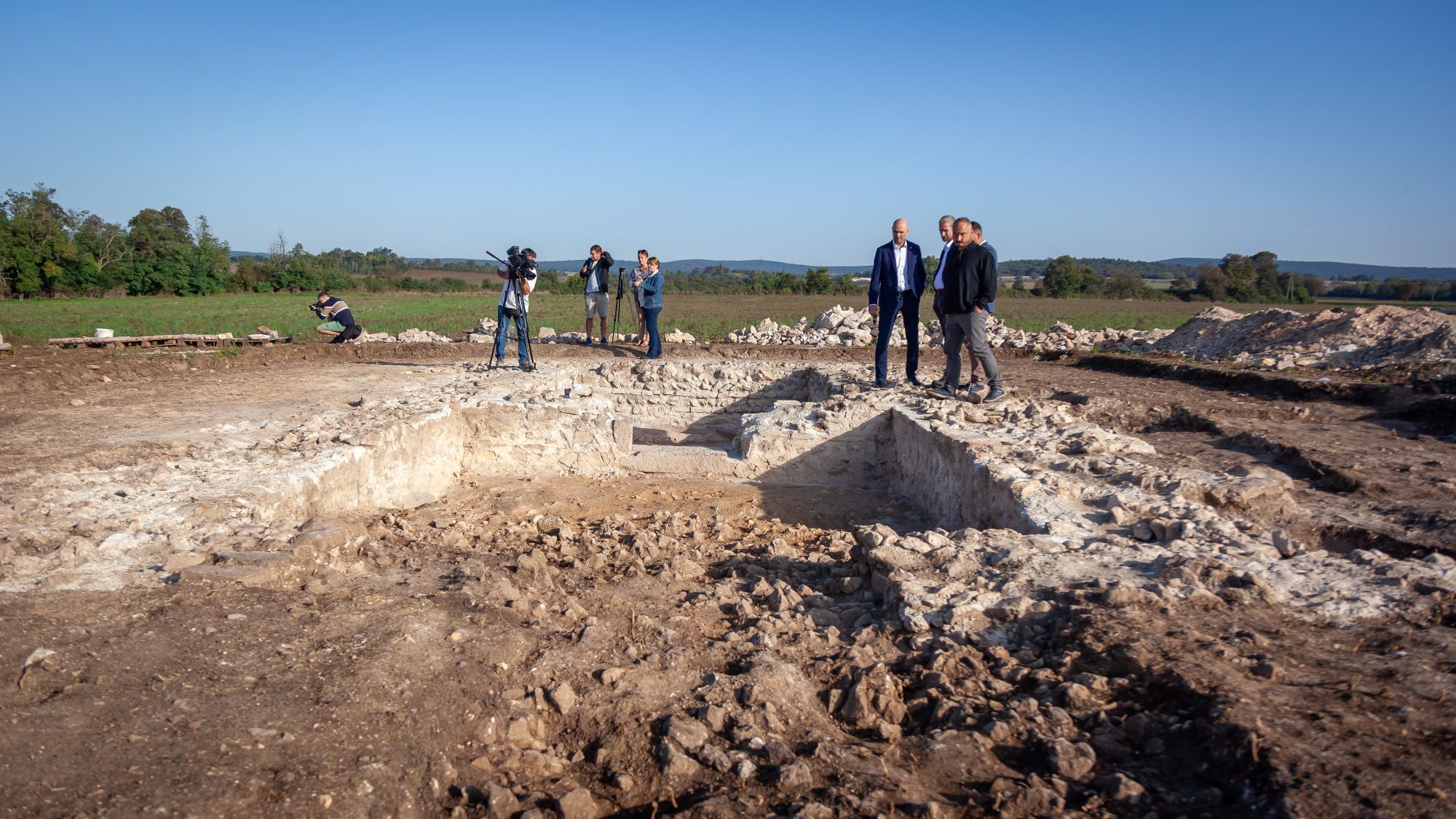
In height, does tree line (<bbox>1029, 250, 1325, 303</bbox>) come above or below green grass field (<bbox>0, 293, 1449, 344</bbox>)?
above

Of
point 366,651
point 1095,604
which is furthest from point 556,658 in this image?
point 1095,604

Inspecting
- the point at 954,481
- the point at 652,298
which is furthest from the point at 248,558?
the point at 652,298

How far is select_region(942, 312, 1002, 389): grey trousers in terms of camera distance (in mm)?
7258

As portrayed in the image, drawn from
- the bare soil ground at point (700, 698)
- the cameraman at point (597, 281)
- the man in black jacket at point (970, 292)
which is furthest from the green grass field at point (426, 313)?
the bare soil ground at point (700, 698)

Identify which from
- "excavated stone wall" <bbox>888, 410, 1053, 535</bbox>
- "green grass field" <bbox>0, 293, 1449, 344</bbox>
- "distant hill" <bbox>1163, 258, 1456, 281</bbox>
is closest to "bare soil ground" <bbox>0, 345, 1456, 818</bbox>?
"excavated stone wall" <bbox>888, 410, 1053, 535</bbox>

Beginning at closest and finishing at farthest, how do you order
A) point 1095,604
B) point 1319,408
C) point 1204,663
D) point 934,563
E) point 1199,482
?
point 1204,663, point 1095,604, point 934,563, point 1199,482, point 1319,408

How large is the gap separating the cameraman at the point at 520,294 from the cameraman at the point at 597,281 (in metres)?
2.31

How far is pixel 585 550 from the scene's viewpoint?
5355 mm

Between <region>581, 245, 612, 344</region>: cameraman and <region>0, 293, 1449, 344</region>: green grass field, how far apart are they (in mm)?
4102

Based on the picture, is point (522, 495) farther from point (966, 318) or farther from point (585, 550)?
point (966, 318)

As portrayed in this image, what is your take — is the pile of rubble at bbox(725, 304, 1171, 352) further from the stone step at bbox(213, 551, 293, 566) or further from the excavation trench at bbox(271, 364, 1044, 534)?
the stone step at bbox(213, 551, 293, 566)

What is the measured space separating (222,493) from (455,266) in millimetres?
92028

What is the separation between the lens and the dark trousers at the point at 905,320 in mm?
7883

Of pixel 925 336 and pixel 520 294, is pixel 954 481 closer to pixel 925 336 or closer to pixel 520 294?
pixel 520 294
